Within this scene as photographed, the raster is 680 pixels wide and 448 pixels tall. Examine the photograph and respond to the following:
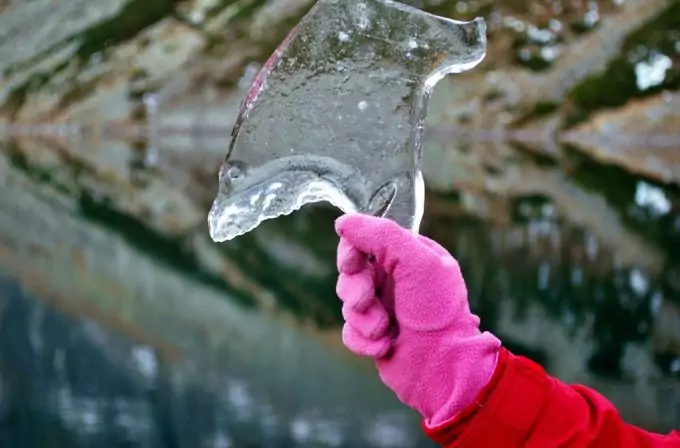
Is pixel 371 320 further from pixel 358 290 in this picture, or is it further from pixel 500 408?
pixel 500 408

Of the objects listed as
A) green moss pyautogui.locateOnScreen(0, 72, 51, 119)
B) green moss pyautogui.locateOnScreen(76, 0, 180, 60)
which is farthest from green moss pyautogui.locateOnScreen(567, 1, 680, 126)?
green moss pyautogui.locateOnScreen(0, 72, 51, 119)

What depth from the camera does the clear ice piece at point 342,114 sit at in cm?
296

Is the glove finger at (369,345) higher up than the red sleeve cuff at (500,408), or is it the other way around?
the glove finger at (369,345)

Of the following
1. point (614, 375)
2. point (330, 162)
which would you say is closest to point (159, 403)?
point (614, 375)

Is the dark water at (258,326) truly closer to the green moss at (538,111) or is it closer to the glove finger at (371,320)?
the glove finger at (371,320)

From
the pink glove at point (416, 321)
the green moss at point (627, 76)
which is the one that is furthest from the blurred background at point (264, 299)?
the green moss at point (627, 76)

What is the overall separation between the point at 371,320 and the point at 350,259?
19 centimetres

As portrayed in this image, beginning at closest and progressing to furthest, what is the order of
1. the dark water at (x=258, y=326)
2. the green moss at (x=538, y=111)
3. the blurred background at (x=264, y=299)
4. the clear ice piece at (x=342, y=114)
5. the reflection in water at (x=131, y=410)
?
1. the clear ice piece at (x=342, y=114)
2. the reflection in water at (x=131, y=410)
3. the dark water at (x=258, y=326)
4. the blurred background at (x=264, y=299)
5. the green moss at (x=538, y=111)

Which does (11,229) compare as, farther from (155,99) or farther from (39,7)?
(39,7)

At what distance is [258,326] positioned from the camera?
1523cm

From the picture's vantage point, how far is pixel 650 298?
Answer: 669 inches

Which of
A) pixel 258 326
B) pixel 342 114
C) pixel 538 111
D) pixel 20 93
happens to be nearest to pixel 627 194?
pixel 258 326

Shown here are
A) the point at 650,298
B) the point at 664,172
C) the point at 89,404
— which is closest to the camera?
the point at 89,404

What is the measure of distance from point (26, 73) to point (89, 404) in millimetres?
116425
